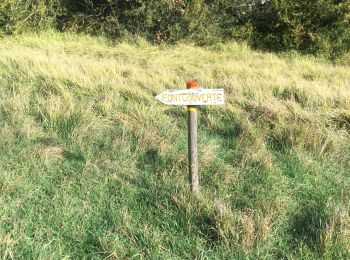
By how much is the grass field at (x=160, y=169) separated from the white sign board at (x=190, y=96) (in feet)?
2.37

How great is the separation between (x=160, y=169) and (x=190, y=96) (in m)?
1.02

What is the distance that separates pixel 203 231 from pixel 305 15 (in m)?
10.2

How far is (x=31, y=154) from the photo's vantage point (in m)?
4.12

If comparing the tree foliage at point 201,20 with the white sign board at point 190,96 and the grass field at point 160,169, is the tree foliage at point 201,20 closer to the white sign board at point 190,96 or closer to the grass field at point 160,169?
the grass field at point 160,169

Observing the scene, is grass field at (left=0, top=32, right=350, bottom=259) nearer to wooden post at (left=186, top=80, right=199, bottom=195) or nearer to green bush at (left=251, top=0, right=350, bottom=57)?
wooden post at (left=186, top=80, right=199, bottom=195)

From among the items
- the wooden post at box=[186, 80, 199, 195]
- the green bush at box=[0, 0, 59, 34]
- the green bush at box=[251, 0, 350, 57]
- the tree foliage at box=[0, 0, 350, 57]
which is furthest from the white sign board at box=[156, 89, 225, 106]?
the green bush at box=[251, 0, 350, 57]

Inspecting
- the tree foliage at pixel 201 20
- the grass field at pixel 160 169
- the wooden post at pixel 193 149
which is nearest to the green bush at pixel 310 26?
the tree foliage at pixel 201 20

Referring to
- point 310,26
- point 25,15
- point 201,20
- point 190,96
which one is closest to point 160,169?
point 190,96

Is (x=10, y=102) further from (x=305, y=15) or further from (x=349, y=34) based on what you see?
(x=349, y=34)

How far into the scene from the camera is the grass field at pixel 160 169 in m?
2.96

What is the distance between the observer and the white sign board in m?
3.30

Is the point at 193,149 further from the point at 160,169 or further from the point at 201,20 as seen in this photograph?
the point at 201,20

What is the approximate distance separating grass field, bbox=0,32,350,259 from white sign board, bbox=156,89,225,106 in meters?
0.72

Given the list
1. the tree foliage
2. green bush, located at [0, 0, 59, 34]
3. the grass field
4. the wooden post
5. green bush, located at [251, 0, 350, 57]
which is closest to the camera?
the grass field
